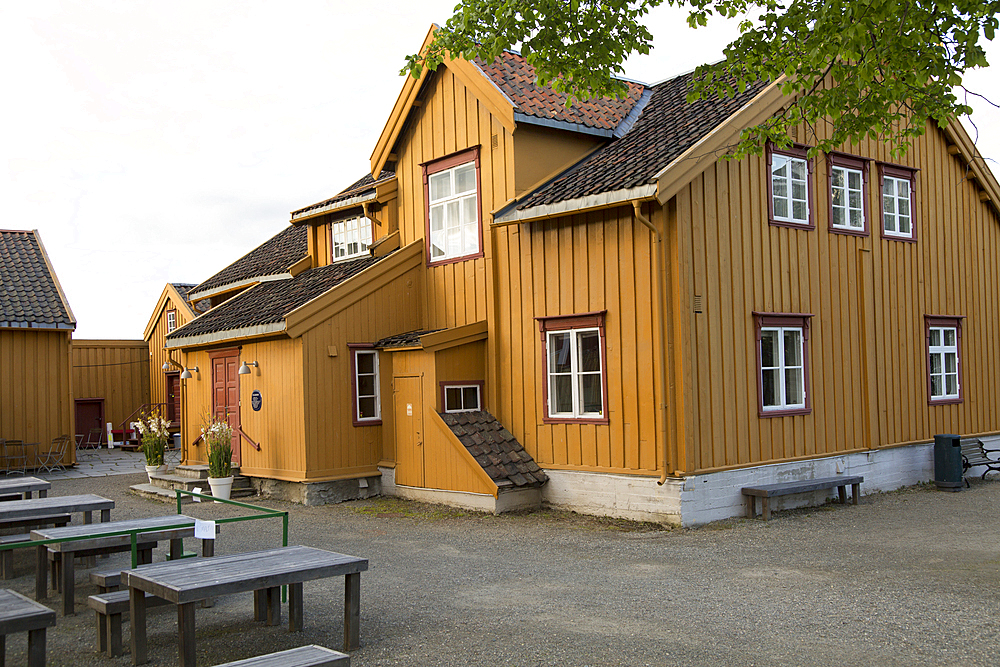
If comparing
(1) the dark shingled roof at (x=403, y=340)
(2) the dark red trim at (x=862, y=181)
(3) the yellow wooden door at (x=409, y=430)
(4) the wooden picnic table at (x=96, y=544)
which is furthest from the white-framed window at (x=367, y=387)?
(2) the dark red trim at (x=862, y=181)

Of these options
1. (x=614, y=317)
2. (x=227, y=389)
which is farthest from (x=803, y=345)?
(x=227, y=389)

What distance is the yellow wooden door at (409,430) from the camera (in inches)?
570

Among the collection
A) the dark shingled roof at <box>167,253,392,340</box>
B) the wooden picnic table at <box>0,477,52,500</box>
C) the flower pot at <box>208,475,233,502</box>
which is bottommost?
the flower pot at <box>208,475,233,502</box>

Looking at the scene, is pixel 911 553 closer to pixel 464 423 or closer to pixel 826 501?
pixel 826 501

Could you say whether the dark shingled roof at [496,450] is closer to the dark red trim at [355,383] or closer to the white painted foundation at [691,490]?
the white painted foundation at [691,490]

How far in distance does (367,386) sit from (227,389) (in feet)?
10.7

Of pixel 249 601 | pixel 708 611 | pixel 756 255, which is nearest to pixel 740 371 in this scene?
pixel 756 255

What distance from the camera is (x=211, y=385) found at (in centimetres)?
1772

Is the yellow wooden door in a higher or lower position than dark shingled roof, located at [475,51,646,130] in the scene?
lower

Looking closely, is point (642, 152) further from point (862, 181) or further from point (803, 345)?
point (862, 181)

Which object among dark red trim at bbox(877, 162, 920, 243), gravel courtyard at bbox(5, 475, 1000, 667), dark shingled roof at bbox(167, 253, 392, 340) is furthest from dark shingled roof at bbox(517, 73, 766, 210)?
gravel courtyard at bbox(5, 475, 1000, 667)

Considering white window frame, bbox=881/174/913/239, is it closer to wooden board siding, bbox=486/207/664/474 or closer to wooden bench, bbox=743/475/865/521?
wooden bench, bbox=743/475/865/521

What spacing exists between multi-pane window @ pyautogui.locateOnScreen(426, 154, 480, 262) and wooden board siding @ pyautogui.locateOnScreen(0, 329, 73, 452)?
10632 millimetres

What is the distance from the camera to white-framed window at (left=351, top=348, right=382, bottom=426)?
51.0 ft
